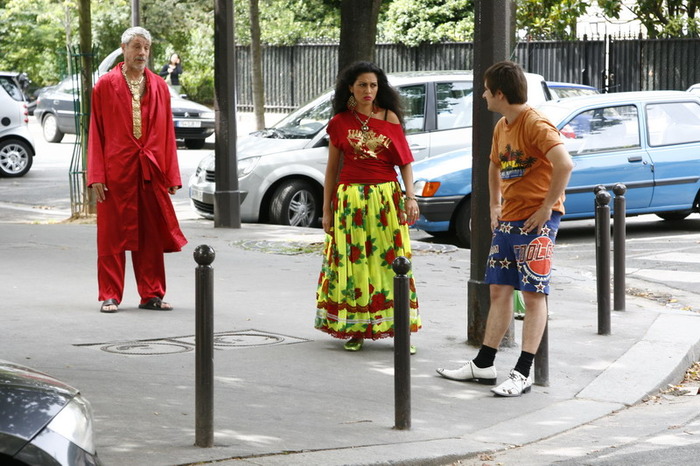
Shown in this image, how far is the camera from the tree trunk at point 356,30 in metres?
12.5

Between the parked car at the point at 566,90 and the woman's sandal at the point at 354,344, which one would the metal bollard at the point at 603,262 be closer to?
the woman's sandal at the point at 354,344

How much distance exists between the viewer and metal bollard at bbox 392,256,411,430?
230 inches

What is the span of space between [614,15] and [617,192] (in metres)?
22.0

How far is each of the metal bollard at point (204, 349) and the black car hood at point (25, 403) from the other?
155cm

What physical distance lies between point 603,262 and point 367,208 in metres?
1.85

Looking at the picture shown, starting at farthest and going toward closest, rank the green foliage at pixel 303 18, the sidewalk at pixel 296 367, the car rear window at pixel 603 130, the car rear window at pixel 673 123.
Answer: the green foliage at pixel 303 18 < the car rear window at pixel 673 123 < the car rear window at pixel 603 130 < the sidewalk at pixel 296 367

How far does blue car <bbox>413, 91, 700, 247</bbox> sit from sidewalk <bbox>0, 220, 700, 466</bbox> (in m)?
2.29

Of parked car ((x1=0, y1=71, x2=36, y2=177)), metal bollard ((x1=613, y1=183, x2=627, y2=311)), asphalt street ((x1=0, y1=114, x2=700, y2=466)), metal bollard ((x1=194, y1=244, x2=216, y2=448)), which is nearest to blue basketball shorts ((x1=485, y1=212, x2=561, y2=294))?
asphalt street ((x1=0, y1=114, x2=700, y2=466))

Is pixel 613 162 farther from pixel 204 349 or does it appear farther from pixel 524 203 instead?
pixel 204 349

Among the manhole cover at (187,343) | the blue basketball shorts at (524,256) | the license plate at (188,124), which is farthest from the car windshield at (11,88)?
the blue basketball shorts at (524,256)

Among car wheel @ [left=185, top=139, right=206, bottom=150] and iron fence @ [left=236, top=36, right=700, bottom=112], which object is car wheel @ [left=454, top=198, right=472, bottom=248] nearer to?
iron fence @ [left=236, top=36, right=700, bottom=112]

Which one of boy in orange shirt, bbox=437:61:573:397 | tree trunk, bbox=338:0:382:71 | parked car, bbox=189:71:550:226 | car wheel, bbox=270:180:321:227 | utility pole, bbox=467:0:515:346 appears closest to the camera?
boy in orange shirt, bbox=437:61:573:397

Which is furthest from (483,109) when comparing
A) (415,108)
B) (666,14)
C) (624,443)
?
(666,14)

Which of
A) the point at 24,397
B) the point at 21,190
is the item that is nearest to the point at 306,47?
the point at 21,190
